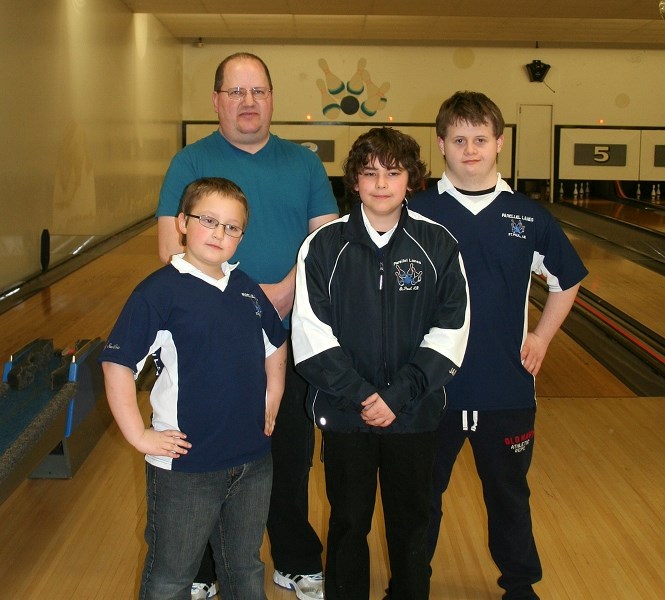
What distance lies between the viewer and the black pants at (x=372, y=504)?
71.2 inches

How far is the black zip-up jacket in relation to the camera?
1.75 metres

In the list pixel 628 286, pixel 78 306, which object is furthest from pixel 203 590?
pixel 628 286

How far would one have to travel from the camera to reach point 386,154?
1.77 m

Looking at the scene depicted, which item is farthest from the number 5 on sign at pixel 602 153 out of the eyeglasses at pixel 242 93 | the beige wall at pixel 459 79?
the eyeglasses at pixel 242 93

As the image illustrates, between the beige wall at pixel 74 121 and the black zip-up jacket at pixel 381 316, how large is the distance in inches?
184

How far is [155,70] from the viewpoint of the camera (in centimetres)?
1125

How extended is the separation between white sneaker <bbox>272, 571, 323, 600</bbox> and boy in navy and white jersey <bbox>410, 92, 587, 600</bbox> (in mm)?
391

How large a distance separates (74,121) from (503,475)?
260 inches

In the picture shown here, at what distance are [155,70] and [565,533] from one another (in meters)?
10.0

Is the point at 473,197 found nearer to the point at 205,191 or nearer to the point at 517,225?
the point at 517,225

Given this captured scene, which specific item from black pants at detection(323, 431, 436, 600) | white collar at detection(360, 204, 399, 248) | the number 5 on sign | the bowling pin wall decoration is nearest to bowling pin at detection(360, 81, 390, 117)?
the bowling pin wall decoration

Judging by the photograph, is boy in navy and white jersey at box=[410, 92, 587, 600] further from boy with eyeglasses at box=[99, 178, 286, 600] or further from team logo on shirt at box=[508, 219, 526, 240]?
boy with eyeglasses at box=[99, 178, 286, 600]

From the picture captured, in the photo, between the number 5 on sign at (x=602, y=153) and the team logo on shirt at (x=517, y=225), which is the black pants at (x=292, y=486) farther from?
the number 5 on sign at (x=602, y=153)

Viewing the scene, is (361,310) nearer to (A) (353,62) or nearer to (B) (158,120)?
(B) (158,120)
